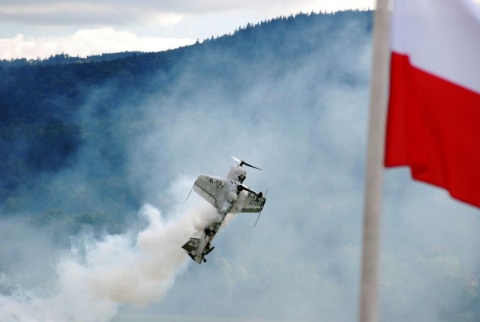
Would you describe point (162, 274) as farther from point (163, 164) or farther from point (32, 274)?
point (163, 164)

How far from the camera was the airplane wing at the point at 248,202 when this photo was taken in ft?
307

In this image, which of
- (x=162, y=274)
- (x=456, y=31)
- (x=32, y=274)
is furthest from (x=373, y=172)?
Result: (x=32, y=274)

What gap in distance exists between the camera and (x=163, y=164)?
7618 inches

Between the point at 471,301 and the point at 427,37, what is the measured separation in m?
167

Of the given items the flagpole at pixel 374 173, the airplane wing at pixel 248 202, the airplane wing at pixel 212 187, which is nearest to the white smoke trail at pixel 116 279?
the airplane wing at pixel 212 187

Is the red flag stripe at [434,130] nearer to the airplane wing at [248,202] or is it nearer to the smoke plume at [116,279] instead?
the airplane wing at [248,202]

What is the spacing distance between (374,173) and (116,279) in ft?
348

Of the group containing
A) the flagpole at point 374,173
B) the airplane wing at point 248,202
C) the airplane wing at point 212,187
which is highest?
the flagpole at point 374,173

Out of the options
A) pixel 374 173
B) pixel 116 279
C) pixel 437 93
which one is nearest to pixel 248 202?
pixel 116 279

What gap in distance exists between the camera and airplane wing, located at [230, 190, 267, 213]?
307 feet

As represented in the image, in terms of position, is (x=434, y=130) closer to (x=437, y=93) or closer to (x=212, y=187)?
(x=437, y=93)

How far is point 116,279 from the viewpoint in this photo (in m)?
122

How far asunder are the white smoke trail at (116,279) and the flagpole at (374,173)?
83.8 metres

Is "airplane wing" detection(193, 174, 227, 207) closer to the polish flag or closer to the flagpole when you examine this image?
the polish flag
